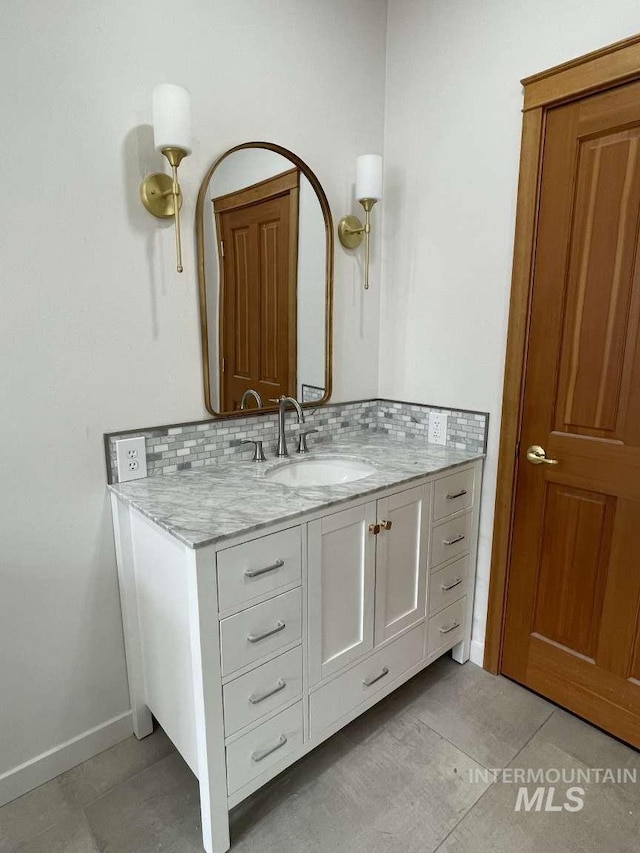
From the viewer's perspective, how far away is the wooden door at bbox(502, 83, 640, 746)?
1401mm

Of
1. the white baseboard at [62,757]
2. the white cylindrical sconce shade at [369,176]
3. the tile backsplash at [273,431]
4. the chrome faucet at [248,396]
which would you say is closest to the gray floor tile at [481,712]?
the tile backsplash at [273,431]

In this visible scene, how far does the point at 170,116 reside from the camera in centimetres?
126

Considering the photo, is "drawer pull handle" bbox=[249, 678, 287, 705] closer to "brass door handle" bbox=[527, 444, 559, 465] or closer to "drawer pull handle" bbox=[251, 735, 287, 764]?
"drawer pull handle" bbox=[251, 735, 287, 764]

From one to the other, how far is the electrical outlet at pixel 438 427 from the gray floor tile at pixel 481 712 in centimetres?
91

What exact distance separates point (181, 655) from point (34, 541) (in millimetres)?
519

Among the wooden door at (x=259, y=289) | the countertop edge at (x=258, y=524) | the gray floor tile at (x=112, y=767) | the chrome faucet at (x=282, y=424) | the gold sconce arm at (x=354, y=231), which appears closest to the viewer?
the countertop edge at (x=258, y=524)

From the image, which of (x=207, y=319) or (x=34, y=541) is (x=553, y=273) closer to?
(x=207, y=319)

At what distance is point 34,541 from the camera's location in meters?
1.33

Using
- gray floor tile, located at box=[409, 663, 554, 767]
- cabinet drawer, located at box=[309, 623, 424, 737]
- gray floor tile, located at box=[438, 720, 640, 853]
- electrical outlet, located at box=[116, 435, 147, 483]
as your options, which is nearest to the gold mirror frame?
electrical outlet, located at box=[116, 435, 147, 483]

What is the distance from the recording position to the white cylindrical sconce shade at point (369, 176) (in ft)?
5.79

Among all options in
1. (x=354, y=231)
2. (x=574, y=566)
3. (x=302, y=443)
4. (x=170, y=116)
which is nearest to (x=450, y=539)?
(x=574, y=566)

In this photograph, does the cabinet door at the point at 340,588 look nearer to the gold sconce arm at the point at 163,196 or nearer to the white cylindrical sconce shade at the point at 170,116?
the gold sconce arm at the point at 163,196

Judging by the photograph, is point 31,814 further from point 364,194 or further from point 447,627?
point 364,194

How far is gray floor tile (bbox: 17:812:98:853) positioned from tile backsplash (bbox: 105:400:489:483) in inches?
36.6
